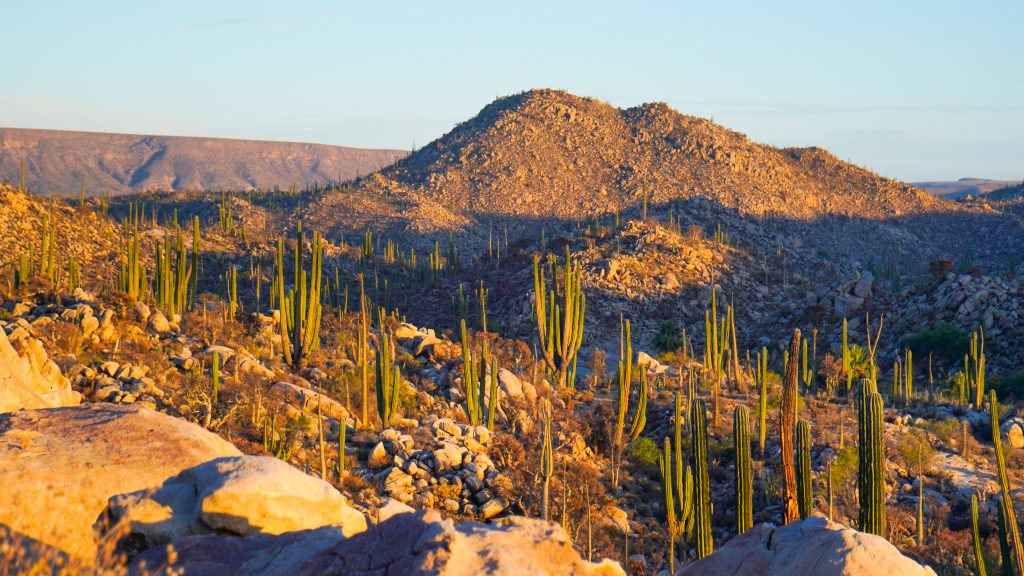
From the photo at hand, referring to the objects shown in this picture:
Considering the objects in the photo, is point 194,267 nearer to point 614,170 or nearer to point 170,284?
point 170,284

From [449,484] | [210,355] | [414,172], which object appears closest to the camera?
[449,484]

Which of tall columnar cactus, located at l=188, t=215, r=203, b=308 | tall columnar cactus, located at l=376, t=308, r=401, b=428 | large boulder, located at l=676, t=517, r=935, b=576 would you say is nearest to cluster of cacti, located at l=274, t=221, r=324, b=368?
tall columnar cactus, located at l=376, t=308, r=401, b=428

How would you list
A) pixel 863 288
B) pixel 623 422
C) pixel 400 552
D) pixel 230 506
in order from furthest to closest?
pixel 863 288, pixel 623 422, pixel 230 506, pixel 400 552

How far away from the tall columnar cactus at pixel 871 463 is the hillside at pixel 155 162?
111845mm

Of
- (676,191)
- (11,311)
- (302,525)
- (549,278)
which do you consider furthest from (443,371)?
(676,191)

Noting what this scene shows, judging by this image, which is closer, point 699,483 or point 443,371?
point 699,483

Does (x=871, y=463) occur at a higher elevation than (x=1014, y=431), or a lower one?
higher

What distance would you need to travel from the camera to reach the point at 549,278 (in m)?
42.3

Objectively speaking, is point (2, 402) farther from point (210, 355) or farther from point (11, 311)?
point (11, 311)

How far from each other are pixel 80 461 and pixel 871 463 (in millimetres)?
8531

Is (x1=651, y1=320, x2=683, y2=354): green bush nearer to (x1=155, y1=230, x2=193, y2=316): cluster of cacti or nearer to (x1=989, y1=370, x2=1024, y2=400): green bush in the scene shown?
(x1=989, y1=370, x2=1024, y2=400): green bush

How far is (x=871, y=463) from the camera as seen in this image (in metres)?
10.8

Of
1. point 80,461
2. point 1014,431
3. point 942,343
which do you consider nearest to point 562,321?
point 1014,431

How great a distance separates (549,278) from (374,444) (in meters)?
23.3
